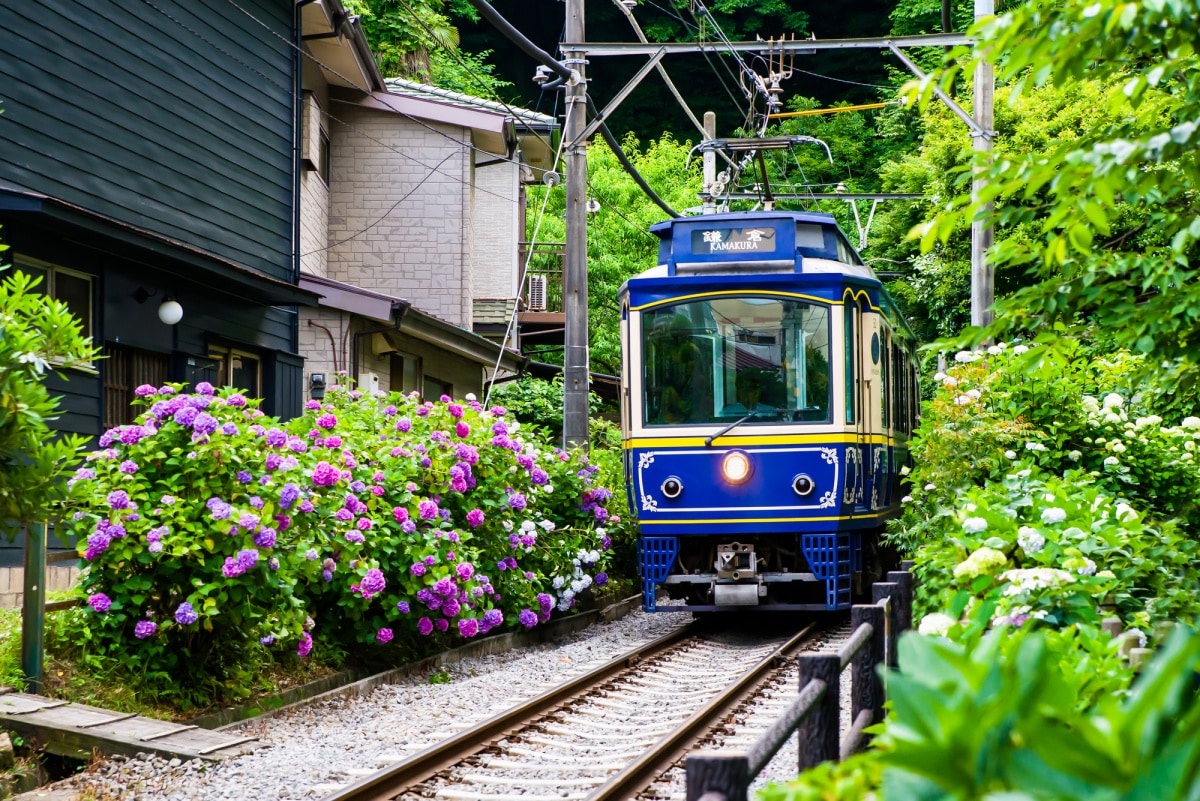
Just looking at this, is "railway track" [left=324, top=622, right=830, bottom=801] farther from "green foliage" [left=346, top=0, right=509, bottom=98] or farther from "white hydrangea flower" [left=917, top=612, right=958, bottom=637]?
"green foliage" [left=346, top=0, right=509, bottom=98]

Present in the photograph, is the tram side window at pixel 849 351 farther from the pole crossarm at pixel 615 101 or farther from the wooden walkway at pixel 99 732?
the wooden walkway at pixel 99 732

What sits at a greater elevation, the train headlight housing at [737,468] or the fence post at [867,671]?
the train headlight housing at [737,468]

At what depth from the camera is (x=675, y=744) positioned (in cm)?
705

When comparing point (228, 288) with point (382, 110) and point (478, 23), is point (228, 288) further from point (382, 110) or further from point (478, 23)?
point (478, 23)

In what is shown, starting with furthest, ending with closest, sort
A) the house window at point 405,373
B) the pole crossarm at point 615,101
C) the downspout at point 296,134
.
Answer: the house window at point 405,373, the downspout at point 296,134, the pole crossarm at point 615,101

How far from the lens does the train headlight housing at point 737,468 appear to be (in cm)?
Result: 1141

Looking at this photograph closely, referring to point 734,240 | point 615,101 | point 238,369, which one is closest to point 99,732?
point 734,240

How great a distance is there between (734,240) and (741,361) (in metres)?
1.07

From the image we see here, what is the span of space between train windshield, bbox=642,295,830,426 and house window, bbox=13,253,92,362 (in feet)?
15.7

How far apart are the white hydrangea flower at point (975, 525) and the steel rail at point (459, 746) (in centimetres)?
270

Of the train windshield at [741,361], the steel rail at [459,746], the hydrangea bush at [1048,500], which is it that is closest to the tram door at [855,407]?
the train windshield at [741,361]

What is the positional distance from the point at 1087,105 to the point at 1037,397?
12280 mm

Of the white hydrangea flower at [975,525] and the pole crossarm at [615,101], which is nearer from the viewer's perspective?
the white hydrangea flower at [975,525]

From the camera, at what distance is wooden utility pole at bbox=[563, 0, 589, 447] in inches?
599
